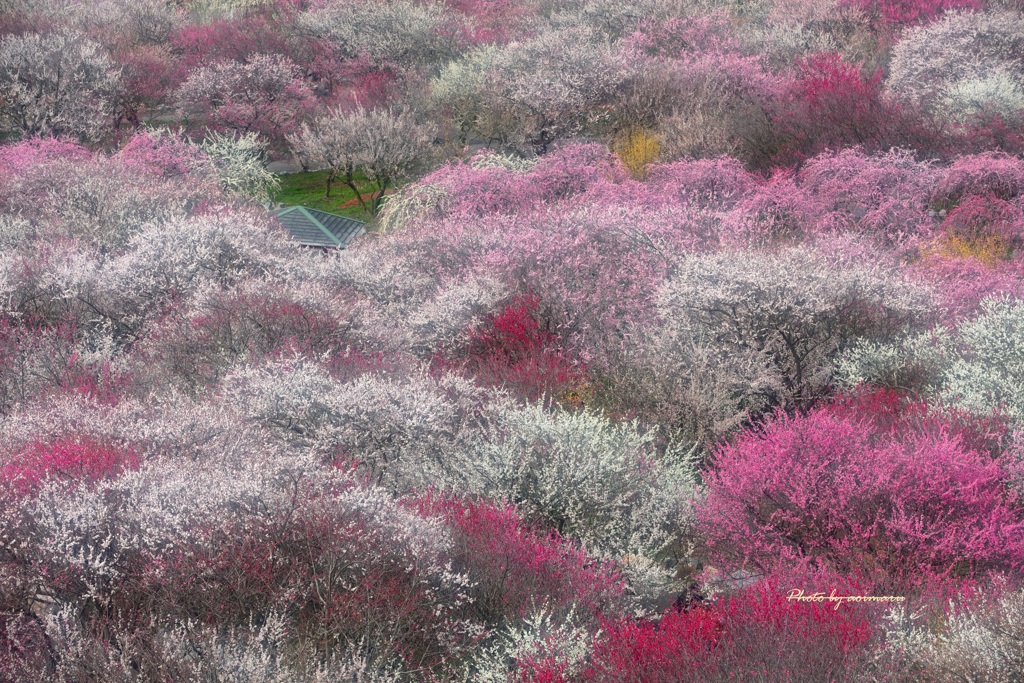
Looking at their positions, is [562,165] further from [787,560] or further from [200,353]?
[787,560]

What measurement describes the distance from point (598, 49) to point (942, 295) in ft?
72.7

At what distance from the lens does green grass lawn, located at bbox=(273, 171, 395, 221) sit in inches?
1463

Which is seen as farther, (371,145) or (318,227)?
(371,145)

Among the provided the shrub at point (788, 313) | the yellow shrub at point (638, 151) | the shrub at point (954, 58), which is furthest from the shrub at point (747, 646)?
the shrub at point (954, 58)

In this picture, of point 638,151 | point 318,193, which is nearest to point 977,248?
point 638,151

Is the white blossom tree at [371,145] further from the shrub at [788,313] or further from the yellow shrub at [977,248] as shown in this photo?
the shrub at [788,313]

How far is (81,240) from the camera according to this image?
24766mm

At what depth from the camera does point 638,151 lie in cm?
3275

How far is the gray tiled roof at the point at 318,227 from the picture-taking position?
90.9ft

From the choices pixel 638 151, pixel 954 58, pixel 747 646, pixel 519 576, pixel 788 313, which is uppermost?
pixel 747 646

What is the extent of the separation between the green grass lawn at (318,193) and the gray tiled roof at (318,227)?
609 cm

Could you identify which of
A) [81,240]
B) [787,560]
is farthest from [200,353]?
[787,560]

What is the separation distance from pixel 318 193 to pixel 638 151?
42.3ft

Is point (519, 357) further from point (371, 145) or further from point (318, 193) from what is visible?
point (318, 193)
